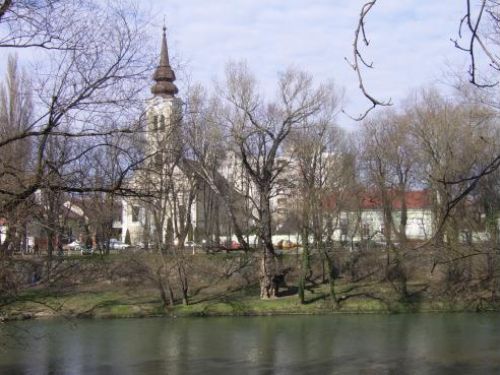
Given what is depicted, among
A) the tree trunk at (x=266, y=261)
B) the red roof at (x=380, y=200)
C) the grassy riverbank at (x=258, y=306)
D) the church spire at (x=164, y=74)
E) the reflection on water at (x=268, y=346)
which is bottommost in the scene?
the reflection on water at (x=268, y=346)

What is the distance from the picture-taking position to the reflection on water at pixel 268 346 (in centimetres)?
1922

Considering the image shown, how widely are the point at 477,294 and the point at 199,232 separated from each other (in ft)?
77.3

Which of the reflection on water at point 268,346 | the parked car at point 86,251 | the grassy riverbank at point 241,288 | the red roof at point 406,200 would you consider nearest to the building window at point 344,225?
the red roof at point 406,200

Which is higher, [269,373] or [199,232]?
[199,232]

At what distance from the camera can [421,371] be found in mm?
18266

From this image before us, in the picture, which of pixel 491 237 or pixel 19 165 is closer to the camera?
pixel 19 165

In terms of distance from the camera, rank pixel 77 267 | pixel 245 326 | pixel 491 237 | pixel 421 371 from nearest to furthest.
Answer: pixel 421 371
pixel 245 326
pixel 491 237
pixel 77 267

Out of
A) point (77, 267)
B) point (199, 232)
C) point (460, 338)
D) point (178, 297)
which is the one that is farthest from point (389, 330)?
point (199, 232)

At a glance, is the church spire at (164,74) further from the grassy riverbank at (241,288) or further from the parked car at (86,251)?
the parked car at (86,251)

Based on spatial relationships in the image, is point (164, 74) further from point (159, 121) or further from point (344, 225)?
point (344, 225)

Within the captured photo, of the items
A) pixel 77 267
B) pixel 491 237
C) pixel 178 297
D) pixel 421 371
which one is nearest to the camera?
pixel 421 371

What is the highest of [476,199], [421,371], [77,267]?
[476,199]

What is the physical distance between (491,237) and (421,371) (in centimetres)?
1538

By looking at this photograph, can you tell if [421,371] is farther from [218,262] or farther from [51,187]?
[218,262]
